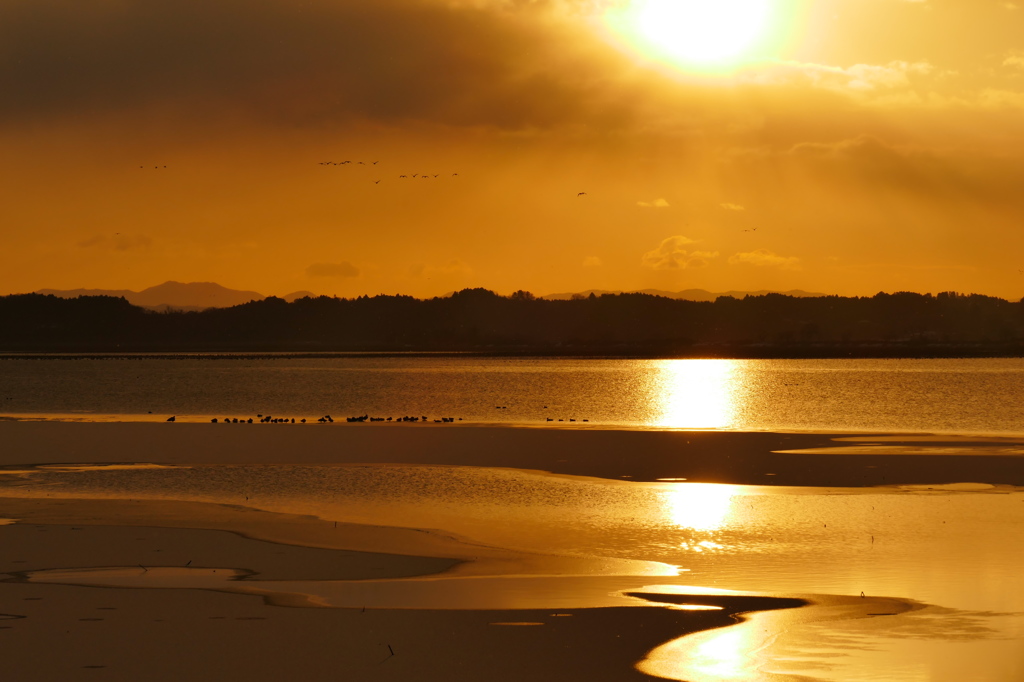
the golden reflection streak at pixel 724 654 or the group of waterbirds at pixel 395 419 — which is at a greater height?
the group of waterbirds at pixel 395 419

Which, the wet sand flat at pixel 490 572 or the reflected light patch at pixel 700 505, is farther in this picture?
the reflected light patch at pixel 700 505

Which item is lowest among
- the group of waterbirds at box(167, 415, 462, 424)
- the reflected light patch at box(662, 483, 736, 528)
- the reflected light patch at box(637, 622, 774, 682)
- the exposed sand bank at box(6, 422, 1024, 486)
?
the reflected light patch at box(637, 622, 774, 682)

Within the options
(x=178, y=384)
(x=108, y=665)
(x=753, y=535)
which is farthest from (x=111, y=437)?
(x=178, y=384)

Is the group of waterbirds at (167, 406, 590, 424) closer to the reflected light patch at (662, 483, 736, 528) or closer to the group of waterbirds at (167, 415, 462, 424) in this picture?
the group of waterbirds at (167, 415, 462, 424)

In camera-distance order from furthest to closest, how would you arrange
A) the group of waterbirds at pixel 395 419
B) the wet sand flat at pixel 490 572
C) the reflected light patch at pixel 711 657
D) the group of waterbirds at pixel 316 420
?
the group of waterbirds at pixel 395 419 → the group of waterbirds at pixel 316 420 → the wet sand flat at pixel 490 572 → the reflected light patch at pixel 711 657

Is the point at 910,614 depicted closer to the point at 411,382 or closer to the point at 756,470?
the point at 756,470

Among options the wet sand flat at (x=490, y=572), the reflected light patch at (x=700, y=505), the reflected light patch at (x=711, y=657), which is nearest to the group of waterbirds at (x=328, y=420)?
the wet sand flat at (x=490, y=572)

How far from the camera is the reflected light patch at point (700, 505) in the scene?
68.9ft

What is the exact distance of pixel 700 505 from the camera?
23812 mm

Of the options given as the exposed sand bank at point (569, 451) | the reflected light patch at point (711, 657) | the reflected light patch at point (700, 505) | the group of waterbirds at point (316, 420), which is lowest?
the reflected light patch at point (711, 657)

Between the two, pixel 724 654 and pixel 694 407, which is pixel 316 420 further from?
pixel 724 654

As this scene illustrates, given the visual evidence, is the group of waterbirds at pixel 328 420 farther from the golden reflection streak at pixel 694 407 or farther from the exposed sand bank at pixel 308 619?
the exposed sand bank at pixel 308 619

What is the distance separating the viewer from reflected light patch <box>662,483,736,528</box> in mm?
21000

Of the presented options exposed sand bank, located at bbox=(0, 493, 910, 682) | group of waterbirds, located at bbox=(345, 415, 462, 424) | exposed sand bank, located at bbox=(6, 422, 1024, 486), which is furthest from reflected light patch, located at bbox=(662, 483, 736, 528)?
group of waterbirds, located at bbox=(345, 415, 462, 424)
